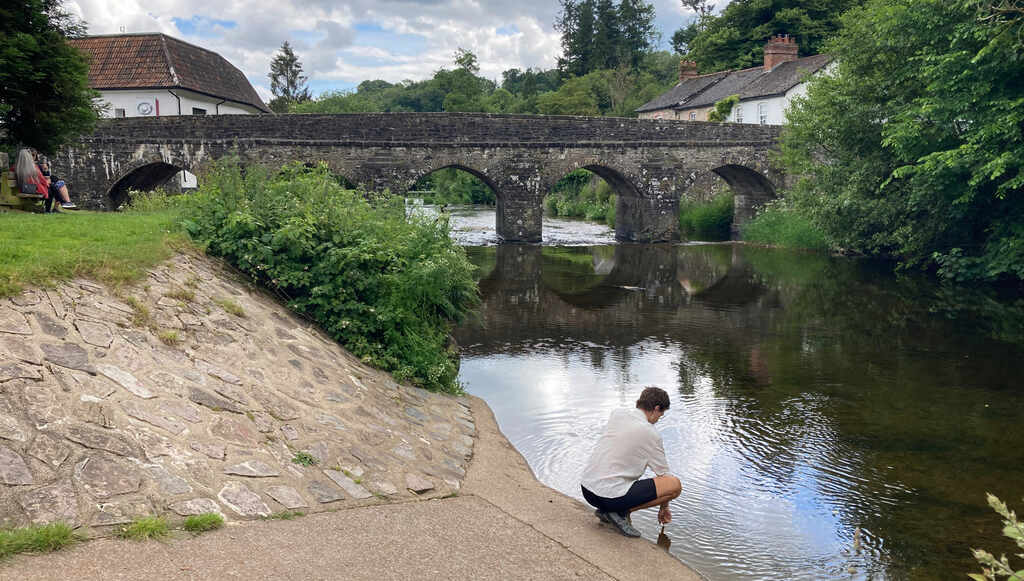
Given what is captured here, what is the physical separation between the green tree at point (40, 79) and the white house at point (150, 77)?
2209cm

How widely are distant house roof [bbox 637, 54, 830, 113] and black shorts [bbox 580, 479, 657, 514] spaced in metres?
33.2

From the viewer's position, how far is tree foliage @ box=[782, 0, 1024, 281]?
16562 mm

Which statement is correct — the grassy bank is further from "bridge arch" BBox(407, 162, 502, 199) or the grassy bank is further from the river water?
"bridge arch" BBox(407, 162, 502, 199)

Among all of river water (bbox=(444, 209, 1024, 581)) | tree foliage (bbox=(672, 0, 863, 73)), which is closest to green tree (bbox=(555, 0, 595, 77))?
tree foliage (bbox=(672, 0, 863, 73))

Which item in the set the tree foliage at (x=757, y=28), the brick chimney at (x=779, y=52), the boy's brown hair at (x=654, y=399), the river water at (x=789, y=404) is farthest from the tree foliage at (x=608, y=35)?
the boy's brown hair at (x=654, y=399)

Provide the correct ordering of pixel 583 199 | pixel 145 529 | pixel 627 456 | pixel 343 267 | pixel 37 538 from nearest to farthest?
pixel 37 538 → pixel 145 529 → pixel 627 456 → pixel 343 267 → pixel 583 199

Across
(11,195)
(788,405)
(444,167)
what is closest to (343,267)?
(788,405)

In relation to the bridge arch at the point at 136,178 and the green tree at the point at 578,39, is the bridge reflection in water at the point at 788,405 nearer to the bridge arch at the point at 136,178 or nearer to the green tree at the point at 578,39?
the bridge arch at the point at 136,178

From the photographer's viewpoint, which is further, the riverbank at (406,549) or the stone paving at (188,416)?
the stone paving at (188,416)

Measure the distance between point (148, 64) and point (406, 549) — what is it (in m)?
37.1

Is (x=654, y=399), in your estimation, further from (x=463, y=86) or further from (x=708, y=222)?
(x=463, y=86)

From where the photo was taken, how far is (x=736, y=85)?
146 feet

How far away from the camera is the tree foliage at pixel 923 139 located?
16.6m

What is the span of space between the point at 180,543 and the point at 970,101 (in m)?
18.3
